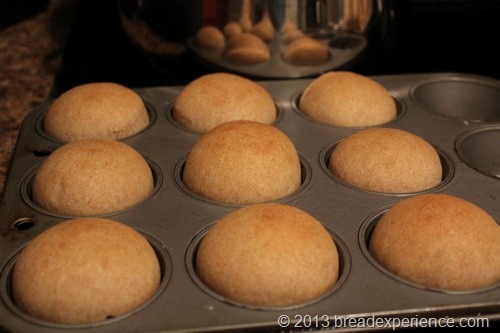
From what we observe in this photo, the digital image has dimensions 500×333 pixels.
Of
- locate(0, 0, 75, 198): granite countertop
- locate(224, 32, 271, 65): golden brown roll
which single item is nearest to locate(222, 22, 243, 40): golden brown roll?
locate(224, 32, 271, 65): golden brown roll

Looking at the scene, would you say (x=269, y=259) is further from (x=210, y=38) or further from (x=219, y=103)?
(x=210, y=38)

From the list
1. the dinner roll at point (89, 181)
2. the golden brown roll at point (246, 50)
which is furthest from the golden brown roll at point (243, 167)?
the golden brown roll at point (246, 50)

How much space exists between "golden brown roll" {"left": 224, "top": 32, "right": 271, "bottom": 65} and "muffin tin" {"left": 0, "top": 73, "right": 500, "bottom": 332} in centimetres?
10

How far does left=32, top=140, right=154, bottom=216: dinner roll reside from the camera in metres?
1.54

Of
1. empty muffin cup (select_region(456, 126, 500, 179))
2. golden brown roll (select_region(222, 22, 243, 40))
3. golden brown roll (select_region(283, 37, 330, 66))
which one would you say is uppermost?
golden brown roll (select_region(222, 22, 243, 40))

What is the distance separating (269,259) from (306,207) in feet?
0.95

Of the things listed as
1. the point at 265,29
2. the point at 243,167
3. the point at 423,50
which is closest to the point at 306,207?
the point at 243,167

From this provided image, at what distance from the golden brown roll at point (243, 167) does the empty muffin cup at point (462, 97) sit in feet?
2.35

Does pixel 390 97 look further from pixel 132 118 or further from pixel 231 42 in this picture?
pixel 132 118

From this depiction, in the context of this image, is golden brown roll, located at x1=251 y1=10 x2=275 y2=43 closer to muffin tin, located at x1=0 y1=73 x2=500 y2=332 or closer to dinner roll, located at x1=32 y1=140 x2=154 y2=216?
muffin tin, located at x1=0 y1=73 x2=500 y2=332

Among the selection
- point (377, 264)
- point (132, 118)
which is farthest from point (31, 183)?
point (377, 264)

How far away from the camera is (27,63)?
8.14 feet

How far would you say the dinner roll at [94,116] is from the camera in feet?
6.04

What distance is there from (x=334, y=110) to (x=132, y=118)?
0.60 metres
